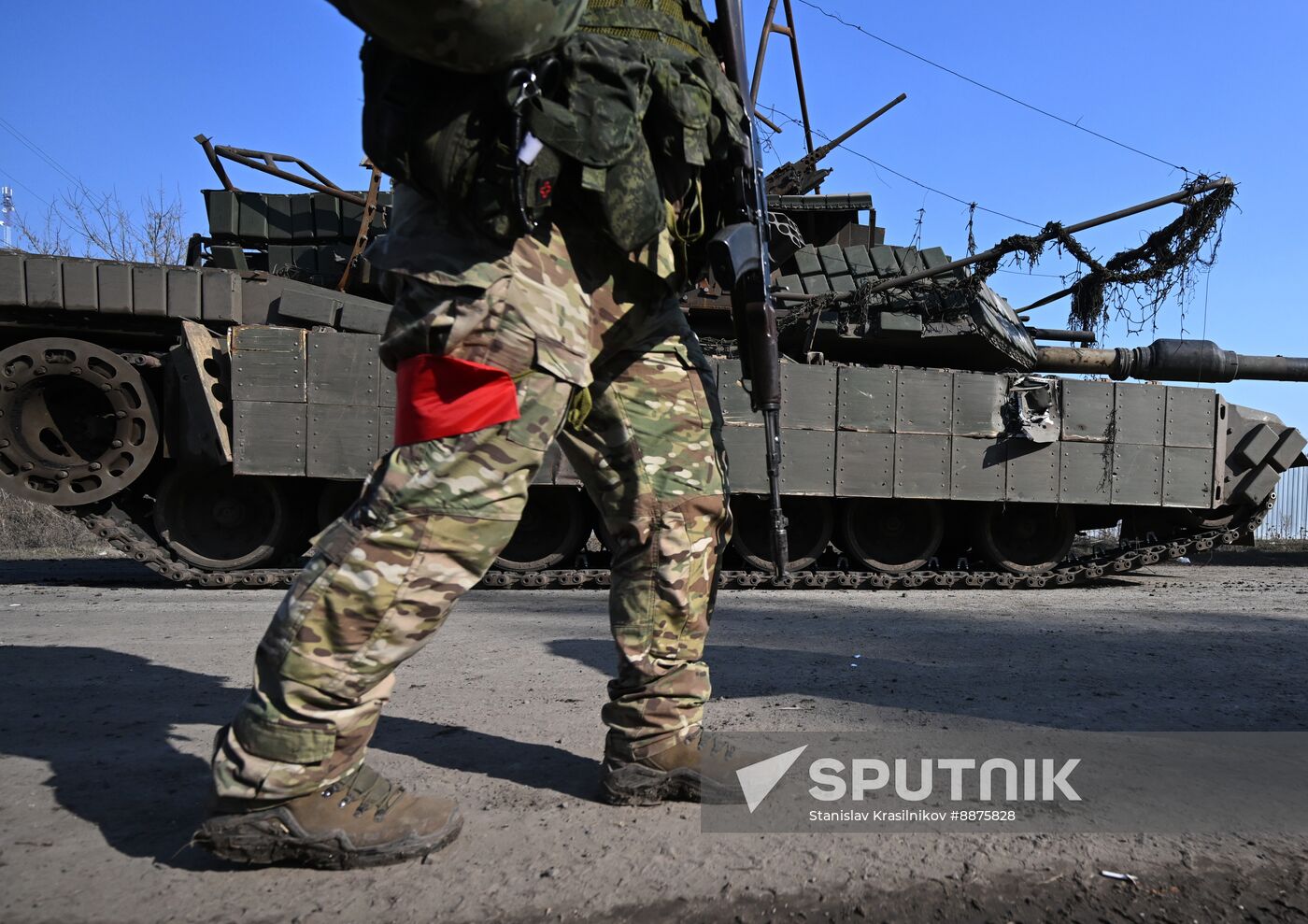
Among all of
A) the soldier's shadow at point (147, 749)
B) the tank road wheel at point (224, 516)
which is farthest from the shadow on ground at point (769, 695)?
the tank road wheel at point (224, 516)

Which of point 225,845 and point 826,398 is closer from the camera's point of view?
point 225,845

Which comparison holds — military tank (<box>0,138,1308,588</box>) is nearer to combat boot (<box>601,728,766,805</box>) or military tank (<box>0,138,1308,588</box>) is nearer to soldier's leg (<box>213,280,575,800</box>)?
combat boot (<box>601,728,766,805</box>)

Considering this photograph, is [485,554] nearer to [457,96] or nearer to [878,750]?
[457,96]

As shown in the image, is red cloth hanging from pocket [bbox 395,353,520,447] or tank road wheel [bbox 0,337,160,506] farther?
tank road wheel [bbox 0,337,160,506]

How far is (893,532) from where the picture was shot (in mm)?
9219

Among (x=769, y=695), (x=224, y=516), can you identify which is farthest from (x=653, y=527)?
(x=224, y=516)

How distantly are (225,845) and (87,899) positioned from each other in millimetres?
188

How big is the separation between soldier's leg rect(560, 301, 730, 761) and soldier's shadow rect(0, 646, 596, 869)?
22 cm

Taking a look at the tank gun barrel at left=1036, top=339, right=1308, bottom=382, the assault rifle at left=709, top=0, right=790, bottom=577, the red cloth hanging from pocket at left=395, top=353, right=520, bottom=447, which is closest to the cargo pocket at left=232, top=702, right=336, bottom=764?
the red cloth hanging from pocket at left=395, top=353, right=520, bottom=447

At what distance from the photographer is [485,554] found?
5.30ft

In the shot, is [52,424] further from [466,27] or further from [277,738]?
[466,27]

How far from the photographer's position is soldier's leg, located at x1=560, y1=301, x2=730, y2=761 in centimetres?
199

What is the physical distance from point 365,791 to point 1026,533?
8.75 meters

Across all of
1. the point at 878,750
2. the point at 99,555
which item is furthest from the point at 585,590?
the point at 99,555
